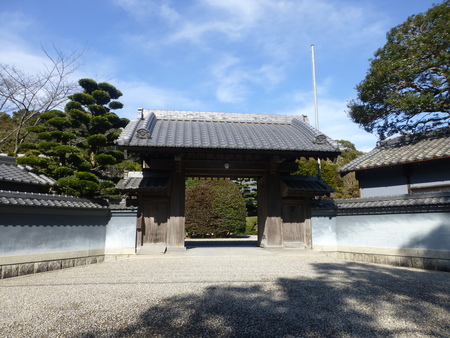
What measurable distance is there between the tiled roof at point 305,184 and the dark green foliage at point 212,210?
32.9ft

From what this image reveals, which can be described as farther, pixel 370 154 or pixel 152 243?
pixel 370 154

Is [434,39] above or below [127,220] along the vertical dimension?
above

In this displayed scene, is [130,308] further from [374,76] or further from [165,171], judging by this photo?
[374,76]

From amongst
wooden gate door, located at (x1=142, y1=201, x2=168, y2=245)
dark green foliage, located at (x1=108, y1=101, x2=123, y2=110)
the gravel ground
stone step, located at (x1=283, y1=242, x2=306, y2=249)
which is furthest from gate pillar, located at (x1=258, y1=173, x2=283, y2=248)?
dark green foliage, located at (x1=108, y1=101, x2=123, y2=110)

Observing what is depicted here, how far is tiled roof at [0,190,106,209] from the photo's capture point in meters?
6.13

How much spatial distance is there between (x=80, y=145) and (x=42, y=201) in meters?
3.04

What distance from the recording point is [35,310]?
3807 millimetres

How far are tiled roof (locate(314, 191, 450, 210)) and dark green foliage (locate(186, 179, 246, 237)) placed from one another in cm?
1048

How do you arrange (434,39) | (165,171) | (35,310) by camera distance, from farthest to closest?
1. (434,39)
2. (165,171)
3. (35,310)

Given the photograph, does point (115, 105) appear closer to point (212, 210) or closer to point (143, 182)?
point (143, 182)

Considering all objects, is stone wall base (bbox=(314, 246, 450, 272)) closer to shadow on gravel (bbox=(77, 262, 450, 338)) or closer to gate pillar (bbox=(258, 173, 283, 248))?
gate pillar (bbox=(258, 173, 283, 248))

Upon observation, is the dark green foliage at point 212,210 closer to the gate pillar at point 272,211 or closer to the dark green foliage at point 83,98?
the gate pillar at point 272,211

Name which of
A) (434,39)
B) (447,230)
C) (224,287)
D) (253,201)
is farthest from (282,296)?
(253,201)

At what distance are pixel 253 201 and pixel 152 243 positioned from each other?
16.7m
